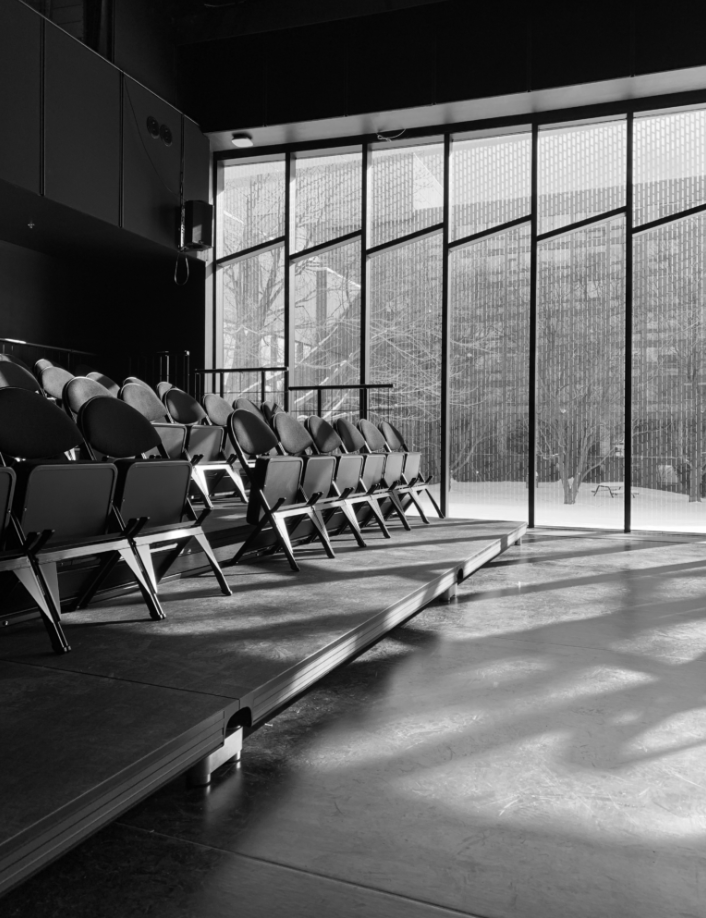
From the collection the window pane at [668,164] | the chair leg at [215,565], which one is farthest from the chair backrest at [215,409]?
the window pane at [668,164]

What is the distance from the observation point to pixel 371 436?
25.3 ft

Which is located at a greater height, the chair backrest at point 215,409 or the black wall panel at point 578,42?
the black wall panel at point 578,42

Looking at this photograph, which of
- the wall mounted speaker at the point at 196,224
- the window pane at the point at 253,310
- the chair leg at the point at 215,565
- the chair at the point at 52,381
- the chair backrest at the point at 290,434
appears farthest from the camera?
the window pane at the point at 253,310

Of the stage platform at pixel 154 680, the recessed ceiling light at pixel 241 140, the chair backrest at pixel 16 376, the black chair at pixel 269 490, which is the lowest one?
the stage platform at pixel 154 680

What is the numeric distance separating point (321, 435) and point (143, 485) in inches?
132

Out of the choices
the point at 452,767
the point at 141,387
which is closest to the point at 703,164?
the point at 141,387

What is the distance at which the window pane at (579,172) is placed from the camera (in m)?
8.48

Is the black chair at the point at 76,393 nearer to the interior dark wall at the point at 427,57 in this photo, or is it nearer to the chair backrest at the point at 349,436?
the chair backrest at the point at 349,436

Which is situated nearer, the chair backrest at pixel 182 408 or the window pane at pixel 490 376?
the chair backrest at pixel 182 408

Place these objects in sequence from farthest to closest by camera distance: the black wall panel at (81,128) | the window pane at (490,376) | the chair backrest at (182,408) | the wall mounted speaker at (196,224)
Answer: the window pane at (490,376), the wall mounted speaker at (196,224), the black wall panel at (81,128), the chair backrest at (182,408)

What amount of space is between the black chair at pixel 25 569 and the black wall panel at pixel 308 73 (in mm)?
7338

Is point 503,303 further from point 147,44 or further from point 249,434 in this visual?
point 147,44

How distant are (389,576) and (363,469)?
1835 millimetres

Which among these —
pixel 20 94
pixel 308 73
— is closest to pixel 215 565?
pixel 20 94
